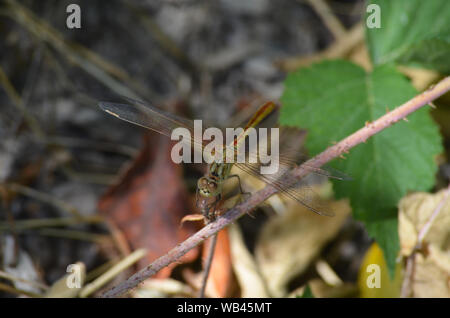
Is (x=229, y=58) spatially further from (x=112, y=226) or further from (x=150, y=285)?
(x=150, y=285)

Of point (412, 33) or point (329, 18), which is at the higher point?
point (329, 18)

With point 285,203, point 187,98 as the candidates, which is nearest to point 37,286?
point 285,203

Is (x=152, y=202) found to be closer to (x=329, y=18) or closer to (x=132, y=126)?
(x=132, y=126)

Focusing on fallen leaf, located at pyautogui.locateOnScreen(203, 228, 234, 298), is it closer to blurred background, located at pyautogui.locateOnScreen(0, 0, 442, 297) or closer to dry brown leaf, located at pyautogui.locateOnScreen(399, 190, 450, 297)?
blurred background, located at pyautogui.locateOnScreen(0, 0, 442, 297)

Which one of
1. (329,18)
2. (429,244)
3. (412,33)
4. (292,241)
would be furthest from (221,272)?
(329,18)

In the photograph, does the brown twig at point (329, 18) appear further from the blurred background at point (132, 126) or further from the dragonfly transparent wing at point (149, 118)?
the dragonfly transparent wing at point (149, 118)

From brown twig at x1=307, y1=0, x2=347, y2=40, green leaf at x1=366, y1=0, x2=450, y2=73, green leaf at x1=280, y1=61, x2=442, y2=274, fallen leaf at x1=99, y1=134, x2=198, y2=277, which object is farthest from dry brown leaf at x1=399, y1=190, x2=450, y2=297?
brown twig at x1=307, y1=0, x2=347, y2=40
